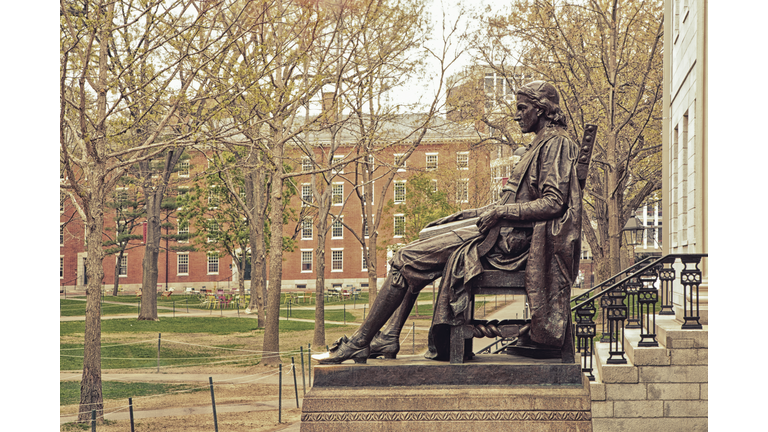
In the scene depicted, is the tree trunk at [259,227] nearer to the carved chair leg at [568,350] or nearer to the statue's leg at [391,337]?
the statue's leg at [391,337]

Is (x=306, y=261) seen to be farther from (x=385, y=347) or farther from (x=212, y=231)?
(x=385, y=347)

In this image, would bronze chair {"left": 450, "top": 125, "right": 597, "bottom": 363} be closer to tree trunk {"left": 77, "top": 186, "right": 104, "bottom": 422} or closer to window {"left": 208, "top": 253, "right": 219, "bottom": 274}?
tree trunk {"left": 77, "top": 186, "right": 104, "bottom": 422}

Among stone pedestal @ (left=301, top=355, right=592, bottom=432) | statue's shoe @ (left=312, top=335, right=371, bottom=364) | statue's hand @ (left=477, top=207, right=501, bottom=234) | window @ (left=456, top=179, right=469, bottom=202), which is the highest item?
window @ (left=456, top=179, right=469, bottom=202)

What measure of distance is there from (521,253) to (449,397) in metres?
1.22

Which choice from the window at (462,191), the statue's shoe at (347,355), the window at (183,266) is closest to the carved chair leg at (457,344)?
the statue's shoe at (347,355)

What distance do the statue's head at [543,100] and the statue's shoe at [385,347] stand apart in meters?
2.16

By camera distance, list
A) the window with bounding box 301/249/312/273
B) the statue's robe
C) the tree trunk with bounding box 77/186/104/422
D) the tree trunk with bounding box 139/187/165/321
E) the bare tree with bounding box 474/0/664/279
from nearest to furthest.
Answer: the statue's robe < the tree trunk with bounding box 77/186/104/422 < the bare tree with bounding box 474/0/664/279 < the tree trunk with bounding box 139/187/165/321 < the window with bounding box 301/249/312/273

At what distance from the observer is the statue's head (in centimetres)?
555

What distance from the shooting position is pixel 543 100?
18.2 feet

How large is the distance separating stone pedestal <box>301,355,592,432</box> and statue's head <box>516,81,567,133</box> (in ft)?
6.37

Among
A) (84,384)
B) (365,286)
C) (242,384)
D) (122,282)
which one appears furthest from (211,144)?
(122,282)

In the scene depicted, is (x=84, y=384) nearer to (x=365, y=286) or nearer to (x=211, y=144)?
(x=211, y=144)

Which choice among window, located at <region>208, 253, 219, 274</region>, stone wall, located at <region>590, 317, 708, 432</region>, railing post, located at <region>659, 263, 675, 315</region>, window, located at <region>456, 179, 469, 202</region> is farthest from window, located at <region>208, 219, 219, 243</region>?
stone wall, located at <region>590, 317, 708, 432</region>

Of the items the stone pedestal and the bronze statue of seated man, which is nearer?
the stone pedestal
